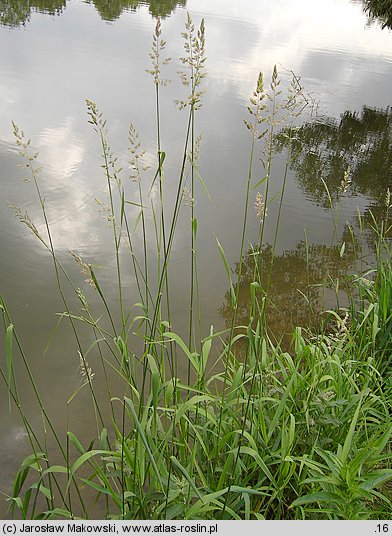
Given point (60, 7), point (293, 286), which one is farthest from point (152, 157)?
point (60, 7)

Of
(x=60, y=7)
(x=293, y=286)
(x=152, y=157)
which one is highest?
(x=60, y=7)

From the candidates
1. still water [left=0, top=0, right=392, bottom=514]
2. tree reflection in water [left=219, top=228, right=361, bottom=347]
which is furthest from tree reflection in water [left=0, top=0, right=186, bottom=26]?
tree reflection in water [left=219, top=228, right=361, bottom=347]

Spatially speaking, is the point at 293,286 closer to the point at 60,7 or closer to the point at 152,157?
the point at 152,157

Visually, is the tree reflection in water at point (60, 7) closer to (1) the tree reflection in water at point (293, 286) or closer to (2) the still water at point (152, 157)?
(2) the still water at point (152, 157)

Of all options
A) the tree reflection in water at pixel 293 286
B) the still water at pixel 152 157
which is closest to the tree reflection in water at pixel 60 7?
the still water at pixel 152 157

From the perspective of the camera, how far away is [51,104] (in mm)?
8117

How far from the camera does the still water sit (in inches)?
151

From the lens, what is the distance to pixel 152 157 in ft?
22.9

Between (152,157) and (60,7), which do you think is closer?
(152,157)

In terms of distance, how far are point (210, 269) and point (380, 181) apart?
432 centimetres

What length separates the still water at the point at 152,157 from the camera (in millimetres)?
3848

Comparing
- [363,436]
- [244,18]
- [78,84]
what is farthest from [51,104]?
[244,18]

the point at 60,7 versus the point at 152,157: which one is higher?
the point at 60,7
